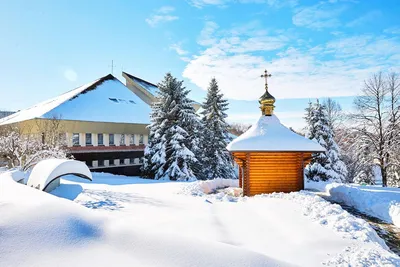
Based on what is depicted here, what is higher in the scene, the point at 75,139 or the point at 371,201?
the point at 75,139

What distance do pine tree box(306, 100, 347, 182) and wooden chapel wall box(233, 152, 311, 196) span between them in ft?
35.5

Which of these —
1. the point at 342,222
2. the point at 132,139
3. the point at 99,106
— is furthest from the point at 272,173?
the point at 132,139

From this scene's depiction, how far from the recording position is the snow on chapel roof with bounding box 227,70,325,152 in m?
11.2

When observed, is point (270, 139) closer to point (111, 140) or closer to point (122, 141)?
point (111, 140)

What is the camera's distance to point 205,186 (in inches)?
526

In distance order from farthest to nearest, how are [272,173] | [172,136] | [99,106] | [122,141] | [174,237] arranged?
[122,141], [99,106], [172,136], [272,173], [174,237]

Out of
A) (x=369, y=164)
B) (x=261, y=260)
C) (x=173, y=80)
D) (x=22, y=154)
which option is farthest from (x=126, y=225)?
(x=369, y=164)

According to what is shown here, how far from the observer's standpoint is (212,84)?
26.4 metres

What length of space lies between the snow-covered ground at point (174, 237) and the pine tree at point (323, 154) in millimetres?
15788

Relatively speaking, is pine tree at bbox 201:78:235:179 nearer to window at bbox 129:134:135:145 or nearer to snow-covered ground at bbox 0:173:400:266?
window at bbox 129:134:135:145

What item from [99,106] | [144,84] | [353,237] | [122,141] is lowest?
[353,237]

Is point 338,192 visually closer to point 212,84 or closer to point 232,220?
point 232,220

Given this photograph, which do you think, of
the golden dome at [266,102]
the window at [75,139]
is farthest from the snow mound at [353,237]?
the window at [75,139]

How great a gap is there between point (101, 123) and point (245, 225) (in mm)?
21693
